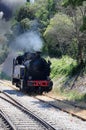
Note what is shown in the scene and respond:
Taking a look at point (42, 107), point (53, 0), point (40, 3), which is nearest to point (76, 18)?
point (42, 107)

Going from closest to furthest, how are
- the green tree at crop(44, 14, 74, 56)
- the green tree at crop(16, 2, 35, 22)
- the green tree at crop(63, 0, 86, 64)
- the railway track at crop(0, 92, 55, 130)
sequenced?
the railway track at crop(0, 92, 55, 130) → the green tree at crop(63, 0, 86, 64) → the green tree at crop(44, 14, 74, 56) → the green tree at crop(16, 2, 35, 22)

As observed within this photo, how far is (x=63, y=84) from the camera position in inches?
1427

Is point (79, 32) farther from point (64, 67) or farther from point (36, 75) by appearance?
point (36, 75)

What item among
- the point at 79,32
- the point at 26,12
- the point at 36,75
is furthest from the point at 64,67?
the point at 26,12

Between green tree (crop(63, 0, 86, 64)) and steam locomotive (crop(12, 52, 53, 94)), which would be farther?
green tree (crop(63, 0, 86, 64))

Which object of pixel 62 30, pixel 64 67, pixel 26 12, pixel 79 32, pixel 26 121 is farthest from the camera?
pixel 26 12

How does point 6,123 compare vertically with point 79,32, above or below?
below

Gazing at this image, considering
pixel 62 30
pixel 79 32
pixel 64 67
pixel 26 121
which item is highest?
pixel 62 30

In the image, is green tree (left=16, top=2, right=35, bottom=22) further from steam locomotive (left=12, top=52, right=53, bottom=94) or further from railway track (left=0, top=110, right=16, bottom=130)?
railway track (left=0, top=110, right=16, bottom=130)

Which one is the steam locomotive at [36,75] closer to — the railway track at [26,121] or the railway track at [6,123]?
the railway track at [26,121]

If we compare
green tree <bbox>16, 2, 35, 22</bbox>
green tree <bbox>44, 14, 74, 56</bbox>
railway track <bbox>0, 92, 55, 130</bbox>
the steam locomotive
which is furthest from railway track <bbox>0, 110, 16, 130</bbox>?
green tree <bbox>16, 2, 35, 22</bbox>

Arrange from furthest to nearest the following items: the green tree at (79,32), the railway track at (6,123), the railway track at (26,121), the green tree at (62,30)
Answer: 1. the green tree at (62,30)
2. the green tree at (79,32)
3. the railway track at (26,121)
4. the railway track at (6,123)

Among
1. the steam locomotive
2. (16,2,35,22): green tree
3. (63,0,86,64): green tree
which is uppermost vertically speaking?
(16,2,35,22): green tree

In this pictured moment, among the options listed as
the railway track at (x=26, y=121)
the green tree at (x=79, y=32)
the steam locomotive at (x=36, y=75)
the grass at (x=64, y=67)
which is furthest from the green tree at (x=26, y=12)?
the railway track at (x=26, y=121)
